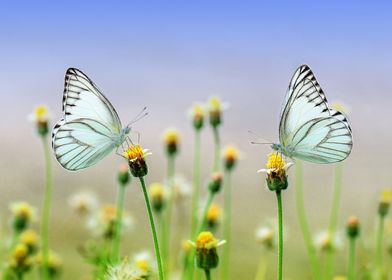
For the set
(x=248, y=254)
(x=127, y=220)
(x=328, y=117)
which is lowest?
(x=248, y=254)

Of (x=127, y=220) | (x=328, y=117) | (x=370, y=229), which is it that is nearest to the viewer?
(x=328, y=117)

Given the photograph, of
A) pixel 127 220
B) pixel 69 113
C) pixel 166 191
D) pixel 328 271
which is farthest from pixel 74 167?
pixel 127 220

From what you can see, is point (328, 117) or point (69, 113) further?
point (69, 113)

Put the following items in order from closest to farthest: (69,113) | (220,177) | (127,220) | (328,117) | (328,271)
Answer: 1. (328,117)
2. (69,113)
3. (220,177)
4. (328,271)
5. (127,220)

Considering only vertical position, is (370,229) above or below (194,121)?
below

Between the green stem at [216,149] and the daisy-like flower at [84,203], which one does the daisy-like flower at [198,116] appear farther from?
the daisy-like flower at [84,203]

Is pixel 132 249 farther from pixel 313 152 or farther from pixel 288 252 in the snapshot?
pixel 313 152

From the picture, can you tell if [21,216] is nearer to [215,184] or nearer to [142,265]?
[215,184]

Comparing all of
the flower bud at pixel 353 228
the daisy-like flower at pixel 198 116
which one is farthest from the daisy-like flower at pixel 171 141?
the flower bud at pixel 353 228
